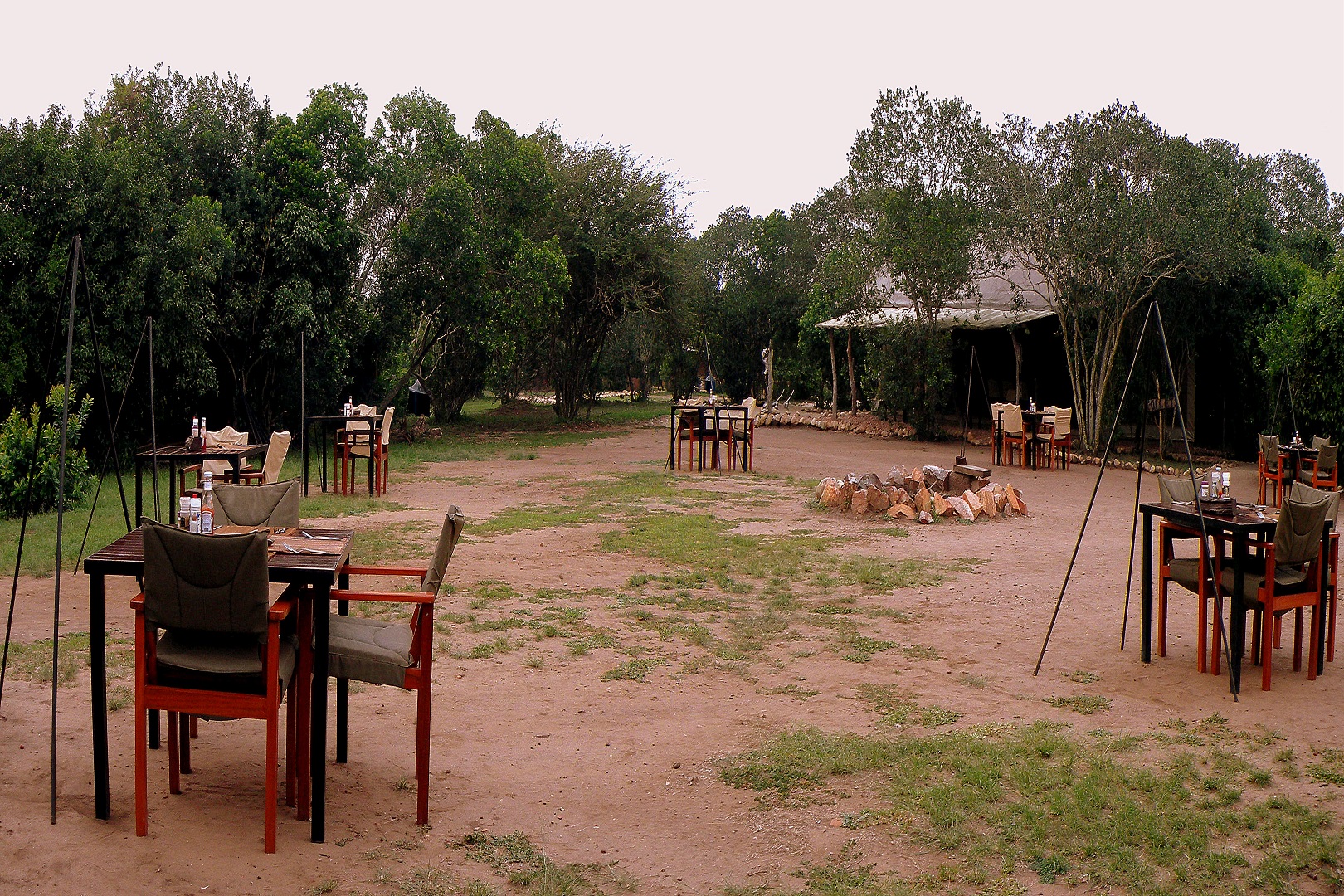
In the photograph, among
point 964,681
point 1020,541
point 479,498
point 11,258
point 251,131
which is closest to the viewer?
point 964,681

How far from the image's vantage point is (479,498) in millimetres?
12359

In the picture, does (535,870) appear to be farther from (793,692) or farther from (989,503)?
(989,503)

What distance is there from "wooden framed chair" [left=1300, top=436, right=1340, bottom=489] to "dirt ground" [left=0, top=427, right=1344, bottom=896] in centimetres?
444

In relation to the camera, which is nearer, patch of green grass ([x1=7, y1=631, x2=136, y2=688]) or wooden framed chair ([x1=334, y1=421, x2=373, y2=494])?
patch of green grass ([x1=7, y1=631, x2=136, y2=688])

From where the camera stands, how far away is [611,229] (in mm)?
23672

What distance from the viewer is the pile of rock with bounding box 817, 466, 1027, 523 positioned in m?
11.0

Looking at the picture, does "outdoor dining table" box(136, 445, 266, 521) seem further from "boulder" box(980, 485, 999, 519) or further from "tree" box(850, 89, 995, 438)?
"tree" box(850, 89, 995, 438)

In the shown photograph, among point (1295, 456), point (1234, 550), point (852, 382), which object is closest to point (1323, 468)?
point (1295, 456)

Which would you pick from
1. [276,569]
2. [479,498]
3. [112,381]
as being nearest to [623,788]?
[276,569]

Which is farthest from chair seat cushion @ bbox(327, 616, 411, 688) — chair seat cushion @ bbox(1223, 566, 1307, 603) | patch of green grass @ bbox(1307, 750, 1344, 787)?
chair seat cushion @ bbox(1223, 566, 1307, 603)

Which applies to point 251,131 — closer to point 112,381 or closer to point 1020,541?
point 112,381

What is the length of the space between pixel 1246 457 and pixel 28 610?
17334mm

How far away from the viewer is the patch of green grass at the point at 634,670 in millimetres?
5566

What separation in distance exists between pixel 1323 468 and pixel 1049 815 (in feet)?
31.6
